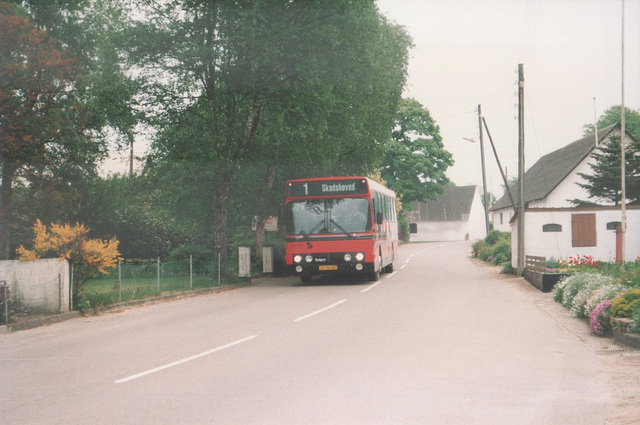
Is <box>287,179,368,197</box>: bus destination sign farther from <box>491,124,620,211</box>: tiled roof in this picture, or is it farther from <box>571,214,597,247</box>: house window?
<box>491,124,620,211</box>: tiled roof

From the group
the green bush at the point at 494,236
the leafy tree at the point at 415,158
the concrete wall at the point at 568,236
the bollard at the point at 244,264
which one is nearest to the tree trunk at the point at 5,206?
the bollard at the point at 244,264

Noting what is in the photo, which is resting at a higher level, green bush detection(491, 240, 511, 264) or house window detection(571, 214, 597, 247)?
house window detection(571, 214, 597, 247)

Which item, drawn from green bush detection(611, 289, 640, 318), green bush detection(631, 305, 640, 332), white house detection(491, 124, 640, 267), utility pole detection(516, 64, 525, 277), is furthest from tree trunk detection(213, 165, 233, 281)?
green bush detection(631, 305, 640, 332)

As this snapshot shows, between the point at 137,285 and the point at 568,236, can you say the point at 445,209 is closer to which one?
the point at 568,236

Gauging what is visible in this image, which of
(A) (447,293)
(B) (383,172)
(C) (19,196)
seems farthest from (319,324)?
(B) (383,172)

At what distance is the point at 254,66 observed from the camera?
23281 mm

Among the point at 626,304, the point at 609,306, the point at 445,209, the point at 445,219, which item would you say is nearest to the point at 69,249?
the point at 609,306

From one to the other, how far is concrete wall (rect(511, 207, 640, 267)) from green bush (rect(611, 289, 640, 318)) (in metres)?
18.2

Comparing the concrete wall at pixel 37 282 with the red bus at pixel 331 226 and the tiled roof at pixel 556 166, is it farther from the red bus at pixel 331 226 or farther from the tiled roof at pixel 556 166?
the tiled roof at pixel 556 166

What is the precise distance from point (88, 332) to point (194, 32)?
13536 mm

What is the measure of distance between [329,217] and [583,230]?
1420cm

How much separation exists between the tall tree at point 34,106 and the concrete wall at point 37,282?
32.5ft

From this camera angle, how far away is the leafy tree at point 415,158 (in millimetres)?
68062

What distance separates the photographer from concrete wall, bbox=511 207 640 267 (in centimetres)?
2922
